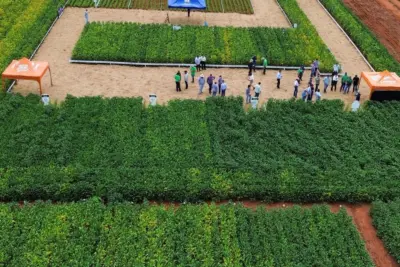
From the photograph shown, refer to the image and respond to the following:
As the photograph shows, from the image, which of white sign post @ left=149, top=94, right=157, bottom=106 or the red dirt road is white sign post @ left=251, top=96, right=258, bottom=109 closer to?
white sign post @ left=149, top=94, right=157, bottom=106

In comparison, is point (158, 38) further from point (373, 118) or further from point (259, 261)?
point (259, 261)

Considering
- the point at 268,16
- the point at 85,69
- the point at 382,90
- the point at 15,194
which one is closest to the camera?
the point at 15,194

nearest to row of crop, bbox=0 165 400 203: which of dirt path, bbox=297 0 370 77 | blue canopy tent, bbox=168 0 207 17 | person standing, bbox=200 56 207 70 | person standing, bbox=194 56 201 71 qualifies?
person standing, bbox=194 56 201 71

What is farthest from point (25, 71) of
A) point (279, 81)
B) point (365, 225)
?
point (365, 225)

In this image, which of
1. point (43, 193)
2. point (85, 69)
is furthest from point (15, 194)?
point (85, 69)

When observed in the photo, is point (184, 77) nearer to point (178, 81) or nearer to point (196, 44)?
point (178, 81)
